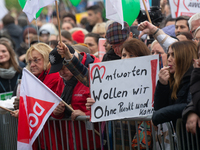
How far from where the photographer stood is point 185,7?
234 inches

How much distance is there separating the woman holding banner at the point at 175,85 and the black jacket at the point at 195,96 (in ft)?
0.52

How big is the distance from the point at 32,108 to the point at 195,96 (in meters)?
2.14

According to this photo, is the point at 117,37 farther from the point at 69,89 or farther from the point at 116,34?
the point at 69,89

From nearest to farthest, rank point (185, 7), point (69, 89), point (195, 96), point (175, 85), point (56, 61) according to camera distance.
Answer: point (195, 96)
point (175, 85)
point (56, 61)
point (69, 89)
point (185, 7)

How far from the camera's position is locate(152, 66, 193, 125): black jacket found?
303cm

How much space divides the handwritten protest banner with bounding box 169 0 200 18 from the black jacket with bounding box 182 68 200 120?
3240 millimetres

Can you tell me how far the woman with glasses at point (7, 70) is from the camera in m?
6.01

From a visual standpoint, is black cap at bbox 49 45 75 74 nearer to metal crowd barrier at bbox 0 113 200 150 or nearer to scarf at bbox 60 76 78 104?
scarf at bbox 60 76 78 104

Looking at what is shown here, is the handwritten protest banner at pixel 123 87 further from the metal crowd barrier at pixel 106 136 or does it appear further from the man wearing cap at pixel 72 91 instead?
the man wearing cap at pixel 72 91

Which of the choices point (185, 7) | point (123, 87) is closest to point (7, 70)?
point (123, 87)

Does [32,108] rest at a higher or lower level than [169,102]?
lower

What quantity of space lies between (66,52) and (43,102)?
74 centimetres

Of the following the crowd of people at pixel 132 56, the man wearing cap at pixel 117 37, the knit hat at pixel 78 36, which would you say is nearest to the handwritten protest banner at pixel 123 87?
the crowd of people at pixel 132 56

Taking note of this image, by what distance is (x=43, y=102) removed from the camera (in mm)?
4059
